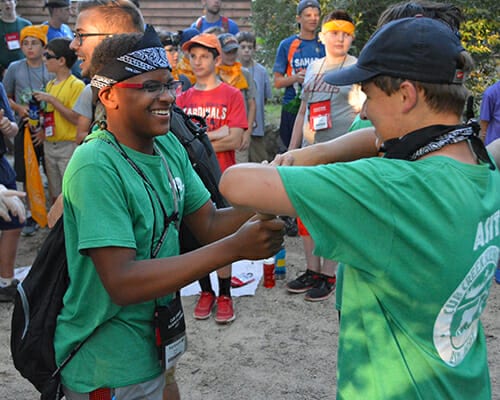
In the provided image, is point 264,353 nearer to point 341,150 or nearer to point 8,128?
point 341,150

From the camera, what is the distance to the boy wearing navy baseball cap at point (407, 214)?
4.83 feet

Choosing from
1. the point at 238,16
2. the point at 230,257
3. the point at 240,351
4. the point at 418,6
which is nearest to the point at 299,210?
the point at 230,257

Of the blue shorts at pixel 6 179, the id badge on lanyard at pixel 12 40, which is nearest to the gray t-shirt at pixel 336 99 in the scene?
the blue shorts at pixel 6 179

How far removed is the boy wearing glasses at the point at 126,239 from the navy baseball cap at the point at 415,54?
634 mm

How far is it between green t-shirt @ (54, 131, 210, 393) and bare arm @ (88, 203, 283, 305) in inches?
2.6

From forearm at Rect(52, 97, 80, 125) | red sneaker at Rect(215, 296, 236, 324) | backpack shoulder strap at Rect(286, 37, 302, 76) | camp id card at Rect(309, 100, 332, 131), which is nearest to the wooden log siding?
backpack shoulder strap at Rect(286, 37, 302, 76)

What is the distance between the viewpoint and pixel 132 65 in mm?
2123

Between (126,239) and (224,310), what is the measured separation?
129 inches

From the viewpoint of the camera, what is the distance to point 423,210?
146 cm

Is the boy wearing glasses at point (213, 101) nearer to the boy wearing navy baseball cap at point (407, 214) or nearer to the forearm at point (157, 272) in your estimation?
the forearm at point (157, 272)

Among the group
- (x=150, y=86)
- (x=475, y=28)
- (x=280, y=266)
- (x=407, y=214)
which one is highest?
(x=150, y=86)

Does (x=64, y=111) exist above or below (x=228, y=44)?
below

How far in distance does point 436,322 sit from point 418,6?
5.86 feet

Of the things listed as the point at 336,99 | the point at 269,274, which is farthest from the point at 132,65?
the point at 269,274
